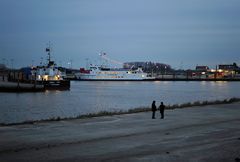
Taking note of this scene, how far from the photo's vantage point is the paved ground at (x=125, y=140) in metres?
11.1

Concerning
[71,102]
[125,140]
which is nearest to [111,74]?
[71,102]

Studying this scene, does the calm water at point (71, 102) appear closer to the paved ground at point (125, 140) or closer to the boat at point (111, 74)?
the paved ground at point (125, 140)

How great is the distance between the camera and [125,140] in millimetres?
13672

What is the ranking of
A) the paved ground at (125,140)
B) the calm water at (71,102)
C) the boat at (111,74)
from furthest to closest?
the boat at (111,74)
the calm water at (71,102)
the paved ground at (125,140)

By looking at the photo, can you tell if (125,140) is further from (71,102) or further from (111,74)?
(111,74)

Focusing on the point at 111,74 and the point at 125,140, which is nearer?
the point at 125,140

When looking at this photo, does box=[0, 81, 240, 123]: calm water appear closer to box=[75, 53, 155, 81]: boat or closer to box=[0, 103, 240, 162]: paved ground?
box=[0, 103, 240, 162]: paved ground

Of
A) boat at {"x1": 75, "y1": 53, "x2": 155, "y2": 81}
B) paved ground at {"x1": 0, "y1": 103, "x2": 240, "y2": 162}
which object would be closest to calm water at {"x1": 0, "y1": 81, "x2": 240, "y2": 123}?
paved ground at {"x1": 0, "y1": 103, "x2": 240, "y2": 162}

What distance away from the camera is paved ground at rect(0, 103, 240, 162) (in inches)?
437

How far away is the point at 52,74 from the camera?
280ft

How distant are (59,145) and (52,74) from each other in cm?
→ 7368

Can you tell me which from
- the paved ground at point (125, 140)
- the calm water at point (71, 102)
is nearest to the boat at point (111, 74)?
the calm water at point (71, 102)

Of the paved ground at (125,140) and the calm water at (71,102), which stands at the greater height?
the paved ground at (125,140)

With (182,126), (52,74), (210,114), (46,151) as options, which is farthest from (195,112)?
(52,74)
